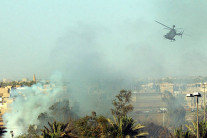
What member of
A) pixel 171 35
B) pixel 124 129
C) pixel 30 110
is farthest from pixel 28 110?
pixel 124 129

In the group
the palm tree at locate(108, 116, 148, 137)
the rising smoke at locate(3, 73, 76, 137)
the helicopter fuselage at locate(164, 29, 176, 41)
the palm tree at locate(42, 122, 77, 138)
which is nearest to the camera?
the palm tree at locate(42, 122, 77, 138)

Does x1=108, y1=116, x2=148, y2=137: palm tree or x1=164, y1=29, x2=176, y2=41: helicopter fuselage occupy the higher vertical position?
x1=164, y1=29, x2=176, y2=41: helicopter fuselage

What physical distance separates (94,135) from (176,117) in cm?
14966

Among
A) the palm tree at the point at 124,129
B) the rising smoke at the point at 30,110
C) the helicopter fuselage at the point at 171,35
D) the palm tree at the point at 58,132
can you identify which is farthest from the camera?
the rising smoke at the point at 30,110

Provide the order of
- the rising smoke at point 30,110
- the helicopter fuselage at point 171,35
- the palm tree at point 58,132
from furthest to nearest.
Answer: the rising smoke at point 30,110 → the helicopter fuselage at point 171,35 → the palm tree at point 58,132

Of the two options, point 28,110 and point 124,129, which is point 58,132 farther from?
point 28,110

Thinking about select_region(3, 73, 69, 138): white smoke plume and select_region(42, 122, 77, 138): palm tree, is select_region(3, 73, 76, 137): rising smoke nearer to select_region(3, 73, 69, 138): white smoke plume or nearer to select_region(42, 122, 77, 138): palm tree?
select_region(3, 73, 69, 138): white smoke plume

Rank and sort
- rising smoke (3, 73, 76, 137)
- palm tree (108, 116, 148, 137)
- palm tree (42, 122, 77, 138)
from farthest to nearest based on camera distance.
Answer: rising smoke (3, 73, 76, 137) < palm tree (108, 116, 148, 137) < palm tree (42, 122, 77, 138)

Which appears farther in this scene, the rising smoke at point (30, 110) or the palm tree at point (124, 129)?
the rising smoke at point (30, 110)

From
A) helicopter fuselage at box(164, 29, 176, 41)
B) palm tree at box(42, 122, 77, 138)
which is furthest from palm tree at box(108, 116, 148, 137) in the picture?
helicopter fuselage at box(164, 29, 176, 41)

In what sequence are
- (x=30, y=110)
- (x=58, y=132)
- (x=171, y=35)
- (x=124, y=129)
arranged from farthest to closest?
1. (x=30, y=110)
2. (x=171, y=35)
3. (x=124, y=129)
4. (x=58, y=132)

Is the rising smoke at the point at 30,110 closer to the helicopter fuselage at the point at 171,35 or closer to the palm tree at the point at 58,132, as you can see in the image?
the helicopter fuselage at the point at 171,35

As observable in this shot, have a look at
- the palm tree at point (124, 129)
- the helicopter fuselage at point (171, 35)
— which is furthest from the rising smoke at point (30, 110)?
the palm tree at point (124, 129)

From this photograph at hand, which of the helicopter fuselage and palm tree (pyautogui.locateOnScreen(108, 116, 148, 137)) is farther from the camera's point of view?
the helicopter fuselage
